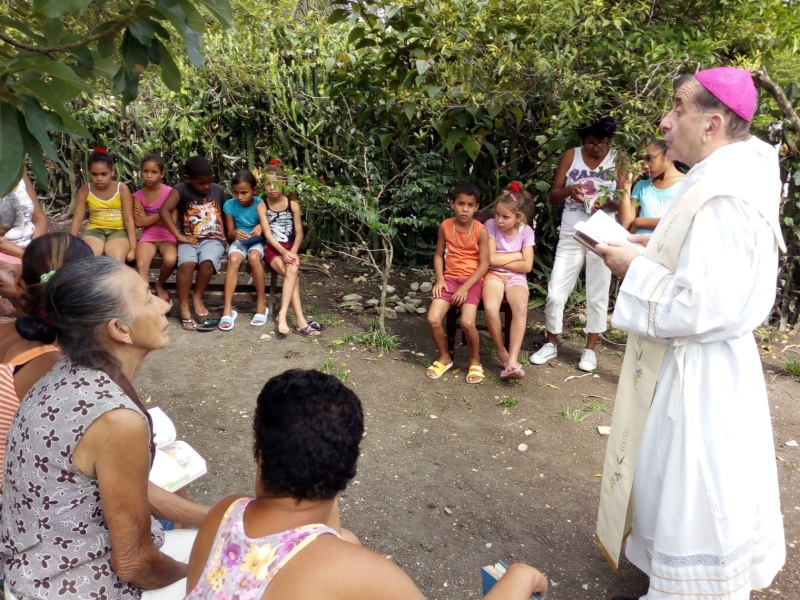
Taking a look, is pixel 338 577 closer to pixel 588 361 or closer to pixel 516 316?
pixel 516 316

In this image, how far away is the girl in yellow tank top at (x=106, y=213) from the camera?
630cm

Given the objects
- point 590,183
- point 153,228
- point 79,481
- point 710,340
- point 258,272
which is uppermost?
point 590,183

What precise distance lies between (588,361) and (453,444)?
162 centimetres

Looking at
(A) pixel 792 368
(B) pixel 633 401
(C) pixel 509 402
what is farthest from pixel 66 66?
(A) pixel 792 368

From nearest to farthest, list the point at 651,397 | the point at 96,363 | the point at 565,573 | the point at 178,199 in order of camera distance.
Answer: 1. the point at 96,363
2. the point at 651,397
3. the point at 565,573
4. the point at 178,199

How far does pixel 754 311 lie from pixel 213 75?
23.2 ft

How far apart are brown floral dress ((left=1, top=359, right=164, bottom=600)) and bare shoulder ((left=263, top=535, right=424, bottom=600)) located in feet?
2.48

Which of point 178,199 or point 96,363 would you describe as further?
point 178,199

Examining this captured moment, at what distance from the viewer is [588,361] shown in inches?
212

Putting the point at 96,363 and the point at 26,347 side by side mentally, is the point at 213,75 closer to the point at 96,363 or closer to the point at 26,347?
the point at 26,347

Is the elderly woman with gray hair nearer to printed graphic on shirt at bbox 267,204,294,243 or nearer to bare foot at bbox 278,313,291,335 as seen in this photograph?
bare foot at bbox 278,313,291,335

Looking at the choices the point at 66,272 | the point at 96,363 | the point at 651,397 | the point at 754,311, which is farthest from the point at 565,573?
the point at 66,272

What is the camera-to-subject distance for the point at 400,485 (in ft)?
12.8

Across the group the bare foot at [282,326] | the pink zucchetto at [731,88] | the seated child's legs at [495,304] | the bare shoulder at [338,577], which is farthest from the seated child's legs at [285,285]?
the bare shoulder at [338,577]
